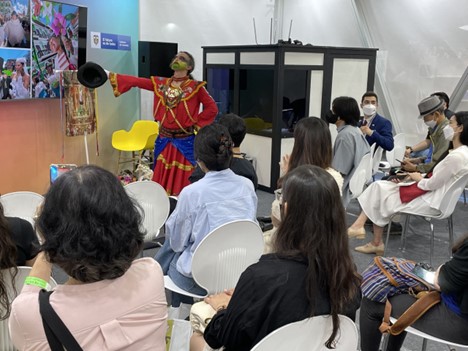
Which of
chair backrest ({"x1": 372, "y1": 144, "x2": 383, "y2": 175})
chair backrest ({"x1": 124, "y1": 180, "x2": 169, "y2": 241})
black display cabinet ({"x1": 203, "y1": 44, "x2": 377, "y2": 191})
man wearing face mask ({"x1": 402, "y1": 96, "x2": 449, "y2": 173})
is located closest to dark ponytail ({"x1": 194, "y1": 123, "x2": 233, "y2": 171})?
chair backrest ({"x1": 124, "y1": 180, "x2": 169, "y2": 241})

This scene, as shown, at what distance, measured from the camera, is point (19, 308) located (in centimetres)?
105

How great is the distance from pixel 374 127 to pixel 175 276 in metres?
3.04

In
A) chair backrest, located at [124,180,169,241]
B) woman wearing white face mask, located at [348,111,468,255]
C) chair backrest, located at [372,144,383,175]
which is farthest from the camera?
chair backrest, located at [372,144,383,175]

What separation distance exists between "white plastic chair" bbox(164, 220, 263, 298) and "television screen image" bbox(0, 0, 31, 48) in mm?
3085

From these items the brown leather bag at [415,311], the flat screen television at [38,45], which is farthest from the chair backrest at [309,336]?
the flat screen television at [38,45]

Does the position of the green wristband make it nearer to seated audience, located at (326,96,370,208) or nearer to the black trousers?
the black trousers

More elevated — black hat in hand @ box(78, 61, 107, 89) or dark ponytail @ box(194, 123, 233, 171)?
black hat in hand @ box(78, 61, 107, 89)

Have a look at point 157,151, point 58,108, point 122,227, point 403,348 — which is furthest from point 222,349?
point 58,108

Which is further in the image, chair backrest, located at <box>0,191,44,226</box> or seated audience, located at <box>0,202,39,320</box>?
chair backrest, located at <box>0,191,44,226</box>

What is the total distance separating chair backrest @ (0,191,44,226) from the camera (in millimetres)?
2416

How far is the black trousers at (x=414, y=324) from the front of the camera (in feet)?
5.86

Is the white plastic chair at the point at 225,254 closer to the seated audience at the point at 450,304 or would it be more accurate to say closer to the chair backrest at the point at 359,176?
the seated audience at the point at 450,304

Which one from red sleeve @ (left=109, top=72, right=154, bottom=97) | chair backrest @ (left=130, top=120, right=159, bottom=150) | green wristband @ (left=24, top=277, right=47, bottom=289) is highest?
red sleeve @ (left=109, top=72, right=154, bottom=97)

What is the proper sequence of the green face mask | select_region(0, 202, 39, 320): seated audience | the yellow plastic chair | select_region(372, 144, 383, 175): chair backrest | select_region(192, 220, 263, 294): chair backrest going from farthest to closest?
1. the yellow plastic chair
2. select_region(372, 144, 383, 175): chair backrest
3. the green face mask
4. select_region(192, 220, 263, 294): chair backrest
5. select_region(0, 202, 39, 320): seated audience
